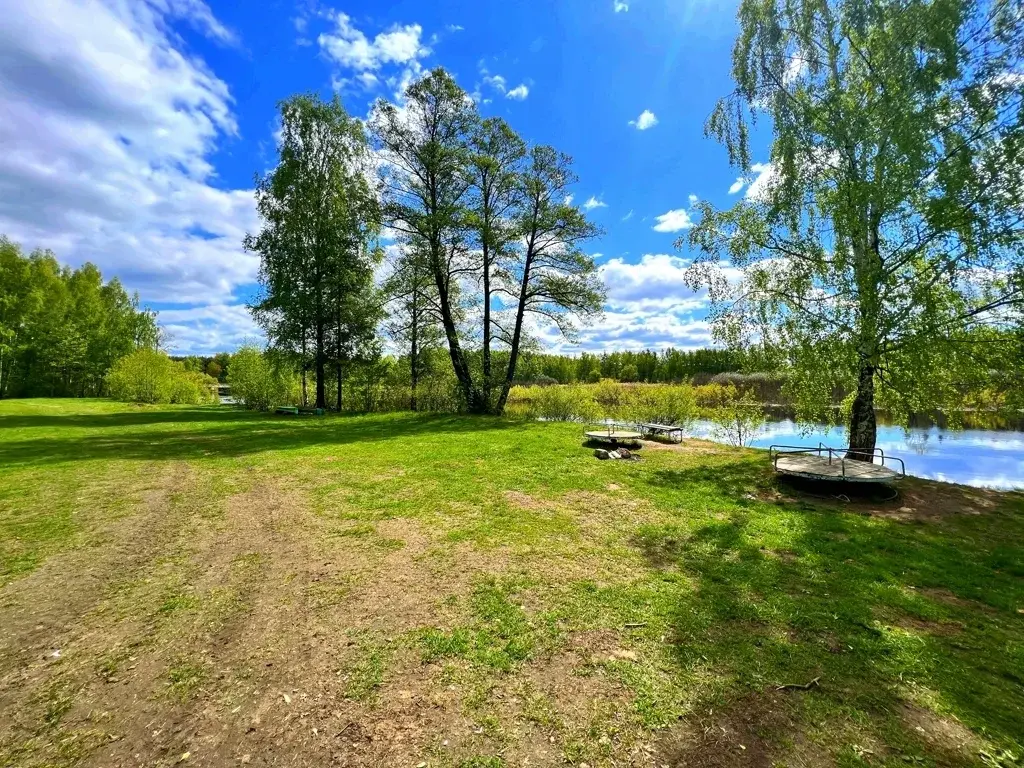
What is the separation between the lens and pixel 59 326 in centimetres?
3322

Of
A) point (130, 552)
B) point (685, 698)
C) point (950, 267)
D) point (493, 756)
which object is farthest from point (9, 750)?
point (950, 267)

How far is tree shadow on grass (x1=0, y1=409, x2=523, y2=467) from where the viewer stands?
1052cm

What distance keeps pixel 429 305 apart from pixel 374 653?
58.0ft

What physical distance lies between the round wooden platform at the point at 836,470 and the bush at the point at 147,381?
3395cm

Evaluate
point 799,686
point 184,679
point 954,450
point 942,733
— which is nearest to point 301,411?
point 184,679

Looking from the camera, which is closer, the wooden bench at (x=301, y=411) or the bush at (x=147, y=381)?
the wooden bench at (x=301, y=411)

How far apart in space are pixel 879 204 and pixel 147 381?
3552 cm

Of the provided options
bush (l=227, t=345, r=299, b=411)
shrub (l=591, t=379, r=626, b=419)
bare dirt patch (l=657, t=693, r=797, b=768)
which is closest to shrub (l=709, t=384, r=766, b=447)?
shrub (l=591, t=379, r=626, b=419)

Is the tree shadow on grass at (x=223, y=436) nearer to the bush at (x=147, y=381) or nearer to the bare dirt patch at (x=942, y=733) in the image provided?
the bush at (x=147, y=381)

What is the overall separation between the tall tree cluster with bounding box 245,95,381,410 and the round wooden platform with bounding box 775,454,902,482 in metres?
17.3

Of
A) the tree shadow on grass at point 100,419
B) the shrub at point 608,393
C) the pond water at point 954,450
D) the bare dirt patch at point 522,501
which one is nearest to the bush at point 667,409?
the pond water at point 954,450

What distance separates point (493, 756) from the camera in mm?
2395

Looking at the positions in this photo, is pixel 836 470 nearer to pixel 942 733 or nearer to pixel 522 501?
pixel 522 501

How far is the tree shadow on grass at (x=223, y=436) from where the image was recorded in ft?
34.5
